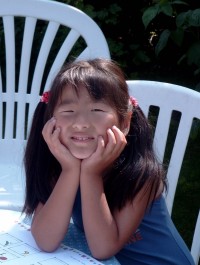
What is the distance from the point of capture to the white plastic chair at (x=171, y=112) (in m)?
1.82

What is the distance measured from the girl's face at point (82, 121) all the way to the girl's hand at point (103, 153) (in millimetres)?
12

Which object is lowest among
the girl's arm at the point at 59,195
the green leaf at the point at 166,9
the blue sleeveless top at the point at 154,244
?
the blue sleeveless top at the point at 154,244

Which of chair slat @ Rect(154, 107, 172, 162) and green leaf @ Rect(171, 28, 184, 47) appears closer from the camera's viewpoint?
chair slat @ Rect(154, 107, 172, 162)

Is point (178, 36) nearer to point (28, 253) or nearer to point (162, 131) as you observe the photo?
point (162, 131)

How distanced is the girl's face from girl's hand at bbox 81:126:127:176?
1 cm

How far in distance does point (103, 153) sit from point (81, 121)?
9 cm

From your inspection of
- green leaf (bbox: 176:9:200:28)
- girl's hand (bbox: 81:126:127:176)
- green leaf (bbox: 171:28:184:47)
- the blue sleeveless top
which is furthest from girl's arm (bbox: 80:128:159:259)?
green leaf (bbox: 171:28:184:47)

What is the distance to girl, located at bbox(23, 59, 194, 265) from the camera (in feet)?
4.51

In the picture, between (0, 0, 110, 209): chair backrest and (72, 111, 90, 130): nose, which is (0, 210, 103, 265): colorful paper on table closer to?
(72, 111, 90, 130): nose

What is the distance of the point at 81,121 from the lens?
1.35 m

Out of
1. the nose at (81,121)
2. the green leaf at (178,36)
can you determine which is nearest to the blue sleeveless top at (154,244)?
the nose at (81,121)

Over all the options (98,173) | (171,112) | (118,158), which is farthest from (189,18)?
(98,173)

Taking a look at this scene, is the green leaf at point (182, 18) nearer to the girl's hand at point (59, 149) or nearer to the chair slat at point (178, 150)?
the chair slat at point (178, 150)

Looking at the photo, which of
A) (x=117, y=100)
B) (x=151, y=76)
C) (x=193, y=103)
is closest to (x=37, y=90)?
(x=193, y=103)
